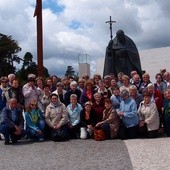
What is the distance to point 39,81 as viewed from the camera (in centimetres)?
1088

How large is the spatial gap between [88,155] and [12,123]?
2.35m

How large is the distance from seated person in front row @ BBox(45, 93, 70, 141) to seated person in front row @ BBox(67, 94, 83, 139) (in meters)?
0.15

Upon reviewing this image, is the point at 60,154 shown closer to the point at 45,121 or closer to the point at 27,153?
the point at 27,153

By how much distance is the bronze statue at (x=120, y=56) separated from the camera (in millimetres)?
13227

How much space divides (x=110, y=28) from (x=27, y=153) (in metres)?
8.13

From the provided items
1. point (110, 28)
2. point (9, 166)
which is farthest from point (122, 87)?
point (110, 28)

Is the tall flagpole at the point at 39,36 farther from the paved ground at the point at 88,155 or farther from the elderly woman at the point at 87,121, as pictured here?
the paved ground at the point at 88,155

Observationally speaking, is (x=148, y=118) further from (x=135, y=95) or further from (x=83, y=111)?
(x=83, y=111)

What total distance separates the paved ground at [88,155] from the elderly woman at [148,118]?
1.05ft

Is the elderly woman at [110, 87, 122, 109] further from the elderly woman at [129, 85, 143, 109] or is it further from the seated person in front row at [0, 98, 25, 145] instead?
the seated person in front row at [0, 98, 25, 145]

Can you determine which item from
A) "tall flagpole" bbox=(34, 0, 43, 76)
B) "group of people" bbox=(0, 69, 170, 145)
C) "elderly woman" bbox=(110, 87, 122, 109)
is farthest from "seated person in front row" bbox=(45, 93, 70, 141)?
"tall flagpole" bbox=(34, 0, 43, 76)

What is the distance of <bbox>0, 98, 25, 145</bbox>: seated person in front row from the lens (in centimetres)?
960

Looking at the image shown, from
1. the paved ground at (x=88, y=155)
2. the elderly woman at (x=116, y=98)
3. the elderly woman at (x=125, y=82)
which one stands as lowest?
the paved ground at (x=88, y=155)

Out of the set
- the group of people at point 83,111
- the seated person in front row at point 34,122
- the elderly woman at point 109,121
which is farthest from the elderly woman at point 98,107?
the seated person in front row at point 34,122
